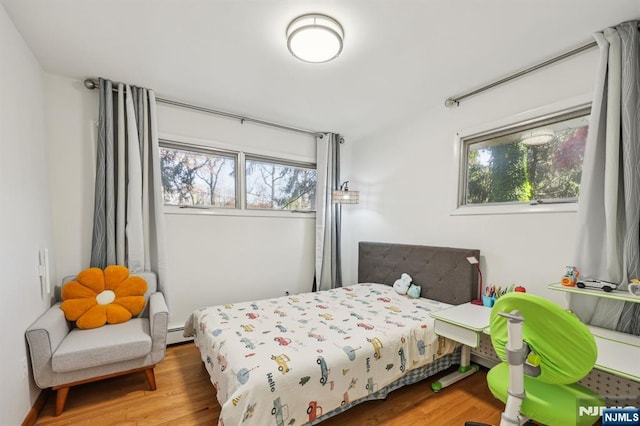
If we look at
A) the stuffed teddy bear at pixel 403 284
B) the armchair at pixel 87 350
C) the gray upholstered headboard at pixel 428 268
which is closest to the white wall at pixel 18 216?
the armchair at pixel 87 350

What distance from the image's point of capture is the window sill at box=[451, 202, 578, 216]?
2080 mm

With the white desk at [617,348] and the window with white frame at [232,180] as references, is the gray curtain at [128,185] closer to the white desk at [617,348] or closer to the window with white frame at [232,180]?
the window with white frame at [232,180]

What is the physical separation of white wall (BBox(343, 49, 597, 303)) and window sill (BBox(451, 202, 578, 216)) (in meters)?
0.03

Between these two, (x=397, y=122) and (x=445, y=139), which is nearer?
(x=445, y=139)

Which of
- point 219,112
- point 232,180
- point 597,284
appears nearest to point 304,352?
point 597,284

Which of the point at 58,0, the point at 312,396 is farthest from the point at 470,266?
the point at 58,0

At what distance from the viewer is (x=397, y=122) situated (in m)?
3.48

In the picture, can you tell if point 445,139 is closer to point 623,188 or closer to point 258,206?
point 623,188

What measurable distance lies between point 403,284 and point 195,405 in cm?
214

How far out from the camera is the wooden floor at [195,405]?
179cm

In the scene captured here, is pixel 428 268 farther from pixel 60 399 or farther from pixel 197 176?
pixel 60 399

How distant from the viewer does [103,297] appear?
2297 millimetres

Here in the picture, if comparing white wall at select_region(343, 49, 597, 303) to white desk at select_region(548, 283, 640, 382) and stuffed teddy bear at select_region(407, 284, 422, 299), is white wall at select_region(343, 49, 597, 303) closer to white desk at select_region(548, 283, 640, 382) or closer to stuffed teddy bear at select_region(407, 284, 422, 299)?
white desk at select_region(548, 283, 640, 382)

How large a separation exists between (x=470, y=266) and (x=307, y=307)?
1550 mm
